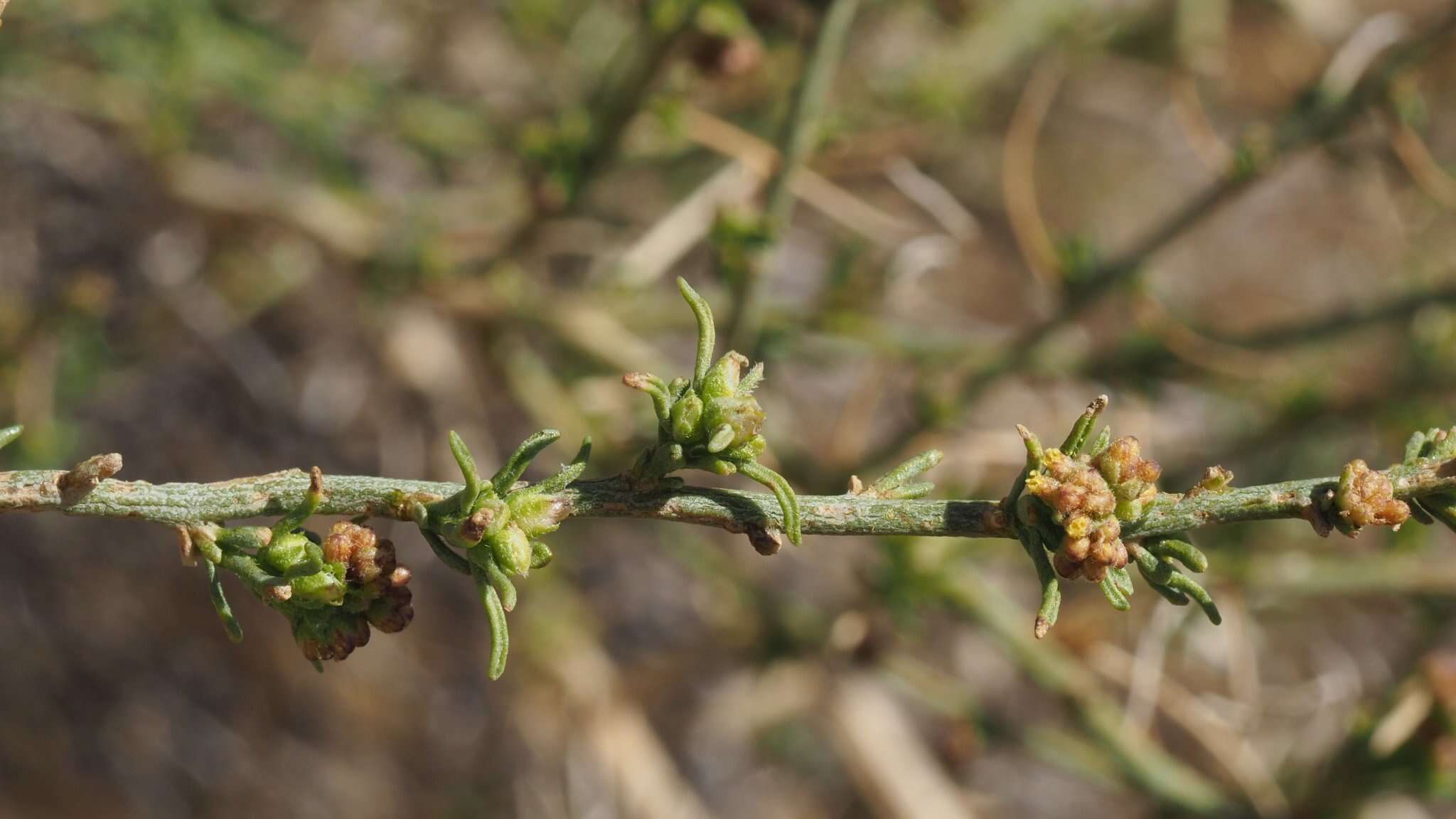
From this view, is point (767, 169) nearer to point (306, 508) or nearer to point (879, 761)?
point (306, 508)

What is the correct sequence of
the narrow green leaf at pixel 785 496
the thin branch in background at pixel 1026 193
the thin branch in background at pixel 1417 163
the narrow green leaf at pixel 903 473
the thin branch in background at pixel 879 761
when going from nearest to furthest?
the narrow green leaf at pixel 785 496
the narrow green leaf at pixel 903 473
the thin branch in background at pixel 1417 163
the thin branch in background at pixel 1026 193
the thin branch in background at pixel 879 761

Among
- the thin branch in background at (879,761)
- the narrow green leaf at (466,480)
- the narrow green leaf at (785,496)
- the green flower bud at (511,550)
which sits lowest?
the green flower bud at (511,550)

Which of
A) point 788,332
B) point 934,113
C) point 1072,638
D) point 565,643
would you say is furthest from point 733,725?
point 934,113

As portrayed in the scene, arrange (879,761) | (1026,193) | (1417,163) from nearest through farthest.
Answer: (1417,163) < (1026,193) < (879,761)

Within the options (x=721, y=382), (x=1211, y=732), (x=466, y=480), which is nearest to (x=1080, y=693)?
(x=1211, y=732)

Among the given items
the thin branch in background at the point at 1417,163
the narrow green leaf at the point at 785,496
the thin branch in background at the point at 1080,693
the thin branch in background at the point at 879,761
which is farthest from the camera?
the thin branch in background at the point at 879,761

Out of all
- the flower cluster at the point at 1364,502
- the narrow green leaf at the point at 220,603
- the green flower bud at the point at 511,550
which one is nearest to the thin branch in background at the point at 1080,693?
the flower cluster at the point at 1364,502

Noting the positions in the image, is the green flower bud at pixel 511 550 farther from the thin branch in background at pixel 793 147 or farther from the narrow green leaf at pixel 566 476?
the thin branch in background at pixel 793 147
